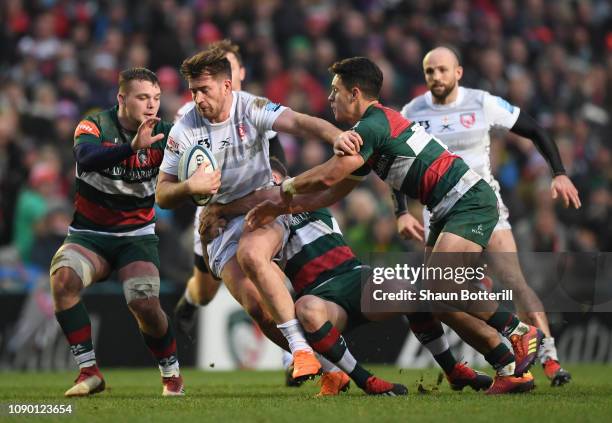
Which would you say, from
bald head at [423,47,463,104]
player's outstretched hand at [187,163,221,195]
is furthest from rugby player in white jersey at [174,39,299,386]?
bald head at [423,47,463,104]

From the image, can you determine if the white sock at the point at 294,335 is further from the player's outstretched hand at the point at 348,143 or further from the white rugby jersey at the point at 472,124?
the white rugby jersey at the point at 472,124

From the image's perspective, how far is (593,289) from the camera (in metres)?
11.5

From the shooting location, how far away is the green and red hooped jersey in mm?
7703

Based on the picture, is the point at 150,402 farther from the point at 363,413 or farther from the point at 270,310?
the point at 363,413

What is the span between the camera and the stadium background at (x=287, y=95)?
12898mm

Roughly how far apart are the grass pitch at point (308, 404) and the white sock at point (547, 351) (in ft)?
0.72

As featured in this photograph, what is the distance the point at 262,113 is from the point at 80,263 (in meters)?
1.79

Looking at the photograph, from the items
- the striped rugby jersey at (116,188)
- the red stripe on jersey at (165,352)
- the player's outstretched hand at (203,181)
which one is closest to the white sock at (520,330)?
the player's outstretched hand at (203,181)

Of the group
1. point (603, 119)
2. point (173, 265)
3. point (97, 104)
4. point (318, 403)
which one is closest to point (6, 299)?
point (173, 265)

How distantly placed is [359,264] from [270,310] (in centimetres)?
96

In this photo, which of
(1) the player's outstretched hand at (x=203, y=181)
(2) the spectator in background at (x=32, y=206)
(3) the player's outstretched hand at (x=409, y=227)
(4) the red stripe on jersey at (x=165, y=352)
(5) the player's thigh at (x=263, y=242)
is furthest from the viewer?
(2) the spectator in background at (x=32, y=206)

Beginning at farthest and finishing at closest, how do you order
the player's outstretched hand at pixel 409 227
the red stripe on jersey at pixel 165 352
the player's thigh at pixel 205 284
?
the player's thigh at pixel 205 284, the player's outstretched hand at pixel 409 227, the red stripe on jersey at pixel 165 352

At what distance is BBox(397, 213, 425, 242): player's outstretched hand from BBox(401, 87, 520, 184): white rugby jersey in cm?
66

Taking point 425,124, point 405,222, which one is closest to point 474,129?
point 425,124
